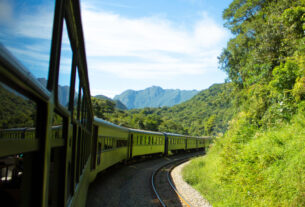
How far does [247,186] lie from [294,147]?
164cm

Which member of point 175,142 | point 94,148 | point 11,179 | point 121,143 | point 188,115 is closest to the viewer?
point 11,179

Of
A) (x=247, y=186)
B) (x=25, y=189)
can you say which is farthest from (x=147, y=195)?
(x=25, y=189)

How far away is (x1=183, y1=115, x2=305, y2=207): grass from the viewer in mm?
5930

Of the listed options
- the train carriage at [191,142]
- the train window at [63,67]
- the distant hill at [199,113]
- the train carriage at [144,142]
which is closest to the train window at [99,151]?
the train carriage at [144,142]

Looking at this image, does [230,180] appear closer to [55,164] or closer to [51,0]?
[55,164]

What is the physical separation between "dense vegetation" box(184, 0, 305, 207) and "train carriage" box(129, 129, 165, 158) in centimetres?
448

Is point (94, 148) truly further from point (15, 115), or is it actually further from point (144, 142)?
point (144, 142)

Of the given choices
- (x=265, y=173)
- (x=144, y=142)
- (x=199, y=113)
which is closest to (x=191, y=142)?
(x=144, y=142)

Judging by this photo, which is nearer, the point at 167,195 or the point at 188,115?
the point at 167,195

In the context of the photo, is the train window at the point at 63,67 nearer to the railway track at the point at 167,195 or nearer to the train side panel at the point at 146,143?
the railway track at the point at 167,195

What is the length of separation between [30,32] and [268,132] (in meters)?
9.52

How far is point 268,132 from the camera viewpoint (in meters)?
9.24

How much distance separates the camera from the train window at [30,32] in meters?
0.82

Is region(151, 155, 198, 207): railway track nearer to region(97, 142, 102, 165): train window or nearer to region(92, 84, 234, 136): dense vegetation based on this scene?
region(97, 142, 102, 165): train window
